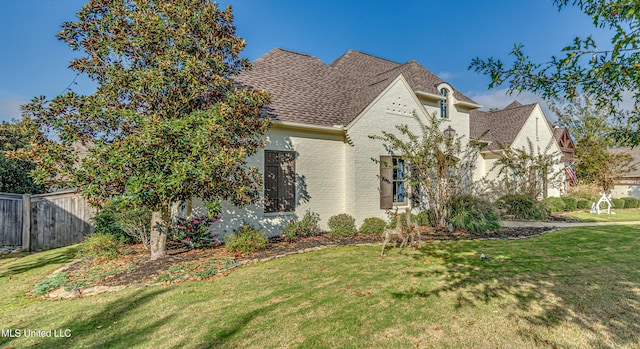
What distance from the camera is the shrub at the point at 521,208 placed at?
541 inches

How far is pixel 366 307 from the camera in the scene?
435cm

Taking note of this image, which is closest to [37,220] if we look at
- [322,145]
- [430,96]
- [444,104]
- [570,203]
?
[322,145]

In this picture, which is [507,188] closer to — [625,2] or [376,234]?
[376,234]

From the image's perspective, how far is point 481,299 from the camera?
15.0ft

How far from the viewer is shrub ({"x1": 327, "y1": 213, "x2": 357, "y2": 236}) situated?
9961mm

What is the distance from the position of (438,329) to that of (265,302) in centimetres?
250

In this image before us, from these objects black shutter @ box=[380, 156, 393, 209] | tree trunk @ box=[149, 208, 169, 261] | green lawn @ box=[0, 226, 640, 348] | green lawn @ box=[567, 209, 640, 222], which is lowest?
green lawn @ box=[567, 209, 640, 222]

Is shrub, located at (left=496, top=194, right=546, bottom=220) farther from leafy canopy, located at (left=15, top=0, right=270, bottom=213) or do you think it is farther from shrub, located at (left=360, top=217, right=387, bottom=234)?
leafy canopy, located at (left=15, top=0, right=270, bottom=213)

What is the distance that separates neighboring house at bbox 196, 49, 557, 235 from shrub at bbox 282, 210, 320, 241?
320mm

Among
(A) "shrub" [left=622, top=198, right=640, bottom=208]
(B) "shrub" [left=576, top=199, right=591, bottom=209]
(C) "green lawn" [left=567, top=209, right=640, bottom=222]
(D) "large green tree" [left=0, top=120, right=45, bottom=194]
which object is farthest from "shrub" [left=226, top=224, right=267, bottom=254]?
(A) "shrub" [left=622, top=198, right=640, bottom=208]

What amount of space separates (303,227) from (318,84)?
6.27m

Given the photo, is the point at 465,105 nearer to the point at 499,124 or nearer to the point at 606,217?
the point at 499,124

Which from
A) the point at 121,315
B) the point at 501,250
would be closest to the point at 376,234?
the point at 501,250

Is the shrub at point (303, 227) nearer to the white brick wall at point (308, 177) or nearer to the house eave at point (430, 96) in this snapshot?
the white brick wall at point (308, 177)
